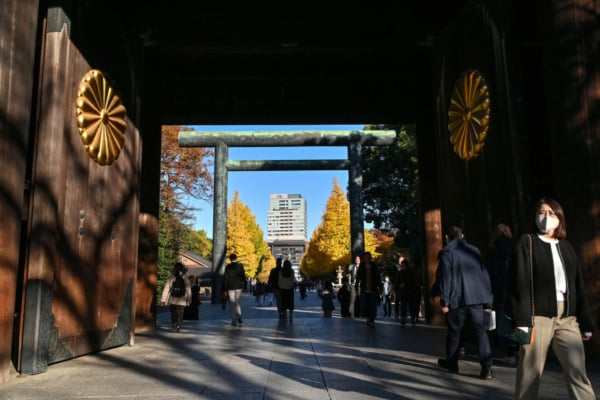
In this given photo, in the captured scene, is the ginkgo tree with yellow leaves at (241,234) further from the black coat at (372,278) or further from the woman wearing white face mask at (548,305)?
the woman wearing white face mask at (548,305)

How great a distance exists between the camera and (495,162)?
21.5 ft

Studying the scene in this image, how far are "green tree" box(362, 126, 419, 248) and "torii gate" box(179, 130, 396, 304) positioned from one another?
16.5 ft

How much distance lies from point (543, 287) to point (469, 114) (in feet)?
15.0

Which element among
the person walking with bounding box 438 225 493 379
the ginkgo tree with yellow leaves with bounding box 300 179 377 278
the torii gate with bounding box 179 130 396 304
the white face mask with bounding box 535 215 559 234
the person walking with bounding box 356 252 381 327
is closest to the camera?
the white face mask with bounding box 535 215 559 234

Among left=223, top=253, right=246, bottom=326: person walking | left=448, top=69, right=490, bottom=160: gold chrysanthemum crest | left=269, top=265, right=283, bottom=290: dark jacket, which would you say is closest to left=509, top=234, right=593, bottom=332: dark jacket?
left=448, top=69, right=490, bottom=160: gold chrysanthemum crest

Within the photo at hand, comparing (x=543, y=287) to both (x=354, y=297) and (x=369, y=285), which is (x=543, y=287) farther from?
(x=354, y=297)

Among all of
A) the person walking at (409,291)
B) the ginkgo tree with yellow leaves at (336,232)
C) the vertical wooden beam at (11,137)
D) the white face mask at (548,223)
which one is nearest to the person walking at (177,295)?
the person walking at (409,291)

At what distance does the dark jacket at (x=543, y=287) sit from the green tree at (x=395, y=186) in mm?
20818

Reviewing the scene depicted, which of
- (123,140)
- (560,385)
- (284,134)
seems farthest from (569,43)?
(284,134)

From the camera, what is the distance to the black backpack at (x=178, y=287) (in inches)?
396

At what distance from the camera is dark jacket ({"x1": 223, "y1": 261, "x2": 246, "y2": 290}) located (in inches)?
427

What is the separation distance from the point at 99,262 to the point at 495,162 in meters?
5.62

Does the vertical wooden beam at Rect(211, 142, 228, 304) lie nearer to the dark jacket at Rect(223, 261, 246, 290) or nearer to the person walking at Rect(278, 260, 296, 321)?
the person walking at Rect(278, 260, 296, 321)

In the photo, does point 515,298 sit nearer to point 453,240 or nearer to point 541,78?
point 453,240
